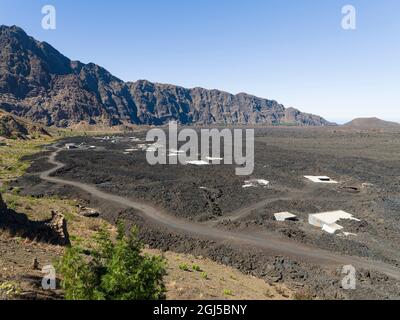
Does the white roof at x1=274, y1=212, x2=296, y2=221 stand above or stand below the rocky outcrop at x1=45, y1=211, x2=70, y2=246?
below

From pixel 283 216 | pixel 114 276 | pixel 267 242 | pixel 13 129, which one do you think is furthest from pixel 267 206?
pixel 13 129

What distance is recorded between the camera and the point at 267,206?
5166 centimetres

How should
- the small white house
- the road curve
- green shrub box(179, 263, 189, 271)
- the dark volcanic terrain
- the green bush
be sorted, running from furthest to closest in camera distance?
the small white house
the road curve
the dark volcanic terrain
green shrub box(179, 263, 189, 271)
the green bush

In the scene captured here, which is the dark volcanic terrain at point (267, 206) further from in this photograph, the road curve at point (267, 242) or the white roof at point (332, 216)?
the white roof at point (332, 216)

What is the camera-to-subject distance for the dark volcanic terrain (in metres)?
32.2

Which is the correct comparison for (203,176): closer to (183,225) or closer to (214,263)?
(183,225)

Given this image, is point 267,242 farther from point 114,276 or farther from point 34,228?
point 114,276

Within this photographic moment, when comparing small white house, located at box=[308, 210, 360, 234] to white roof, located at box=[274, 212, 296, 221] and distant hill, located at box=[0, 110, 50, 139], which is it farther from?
distant hill, located at box=[0, 110, 50, 139]

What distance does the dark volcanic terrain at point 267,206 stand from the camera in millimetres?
32250

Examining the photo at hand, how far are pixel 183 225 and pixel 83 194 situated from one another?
22865mm

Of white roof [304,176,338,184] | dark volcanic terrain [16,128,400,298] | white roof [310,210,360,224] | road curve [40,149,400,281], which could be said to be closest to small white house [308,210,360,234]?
white roof [310,210,360,224]

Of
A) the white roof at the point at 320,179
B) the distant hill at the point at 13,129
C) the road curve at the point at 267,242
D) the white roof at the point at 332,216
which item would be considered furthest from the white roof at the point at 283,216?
the distant hill at the point at 13,129

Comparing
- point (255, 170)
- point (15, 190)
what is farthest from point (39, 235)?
point (255, 170)
